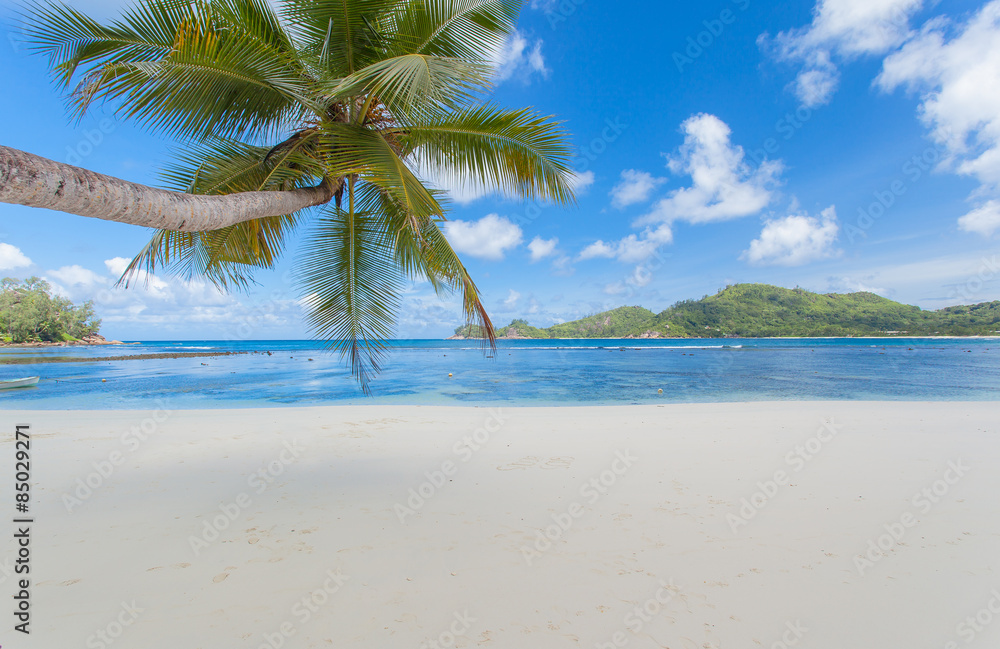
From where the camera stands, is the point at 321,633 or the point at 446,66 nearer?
the point at 321,633

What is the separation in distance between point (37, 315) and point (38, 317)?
49cm

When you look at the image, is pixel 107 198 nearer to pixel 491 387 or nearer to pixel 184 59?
pixel 184 59

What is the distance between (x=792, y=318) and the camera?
84312 mm

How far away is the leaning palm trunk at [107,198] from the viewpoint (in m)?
2.11

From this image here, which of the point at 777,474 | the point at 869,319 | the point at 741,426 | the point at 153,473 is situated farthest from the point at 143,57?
the point at 869,319

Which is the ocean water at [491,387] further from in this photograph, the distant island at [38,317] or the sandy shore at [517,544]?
the distant island at [38,317]

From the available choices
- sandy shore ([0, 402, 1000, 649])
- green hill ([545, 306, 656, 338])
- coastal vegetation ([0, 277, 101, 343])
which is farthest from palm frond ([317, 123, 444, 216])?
green hill ([545, 306, 656, 338])

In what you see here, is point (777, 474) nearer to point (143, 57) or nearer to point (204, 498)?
point (204, 498)

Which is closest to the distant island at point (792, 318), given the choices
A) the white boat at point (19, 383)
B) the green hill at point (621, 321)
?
the green hill at point (621, 321)

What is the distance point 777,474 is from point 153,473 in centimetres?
790

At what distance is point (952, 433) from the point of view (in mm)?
7109

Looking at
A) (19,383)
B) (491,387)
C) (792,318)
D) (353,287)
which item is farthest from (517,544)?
(792,318)

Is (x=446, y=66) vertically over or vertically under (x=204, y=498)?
over

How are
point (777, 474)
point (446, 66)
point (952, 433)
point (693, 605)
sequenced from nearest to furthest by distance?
point (693, 605), point (446, 66), point (777, 474), point (952, 433)
